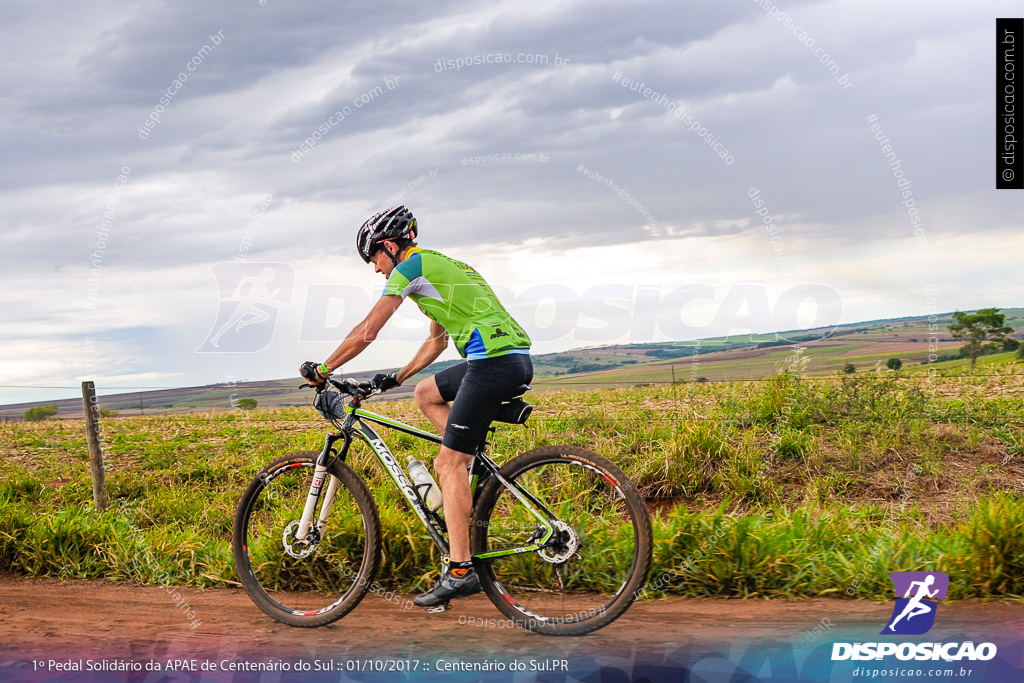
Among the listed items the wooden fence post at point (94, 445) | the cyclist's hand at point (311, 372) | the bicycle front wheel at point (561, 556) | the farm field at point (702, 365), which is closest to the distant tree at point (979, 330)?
the farm field at point (702, 365)

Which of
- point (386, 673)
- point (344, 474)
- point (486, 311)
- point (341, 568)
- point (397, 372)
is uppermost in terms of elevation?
point (486, 311)

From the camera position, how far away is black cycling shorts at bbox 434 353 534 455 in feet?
14.0

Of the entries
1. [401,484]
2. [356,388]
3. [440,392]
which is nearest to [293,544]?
[401,484]

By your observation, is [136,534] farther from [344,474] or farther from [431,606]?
[431,606]

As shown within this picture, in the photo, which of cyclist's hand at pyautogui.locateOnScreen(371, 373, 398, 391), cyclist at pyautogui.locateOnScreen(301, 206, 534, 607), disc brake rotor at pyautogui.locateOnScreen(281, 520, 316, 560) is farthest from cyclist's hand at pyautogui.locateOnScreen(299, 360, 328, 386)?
disc brake rotor at pyautogui.locateOnScreen(281, 520, 316, 560)

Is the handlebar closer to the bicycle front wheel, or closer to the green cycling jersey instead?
the green cycling jersey

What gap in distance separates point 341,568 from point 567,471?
2330 millimetres

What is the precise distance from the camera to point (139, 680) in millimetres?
4078

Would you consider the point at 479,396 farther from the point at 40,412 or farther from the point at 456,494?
the point at 40,412

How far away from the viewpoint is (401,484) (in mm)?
4613

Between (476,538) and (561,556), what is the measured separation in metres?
0.53

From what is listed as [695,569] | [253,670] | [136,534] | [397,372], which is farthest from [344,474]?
[136,534]

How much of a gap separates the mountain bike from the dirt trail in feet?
0.52

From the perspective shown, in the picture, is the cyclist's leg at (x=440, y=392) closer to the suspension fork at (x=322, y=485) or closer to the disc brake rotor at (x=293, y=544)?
the suspension fork at (x=322, y=485)
